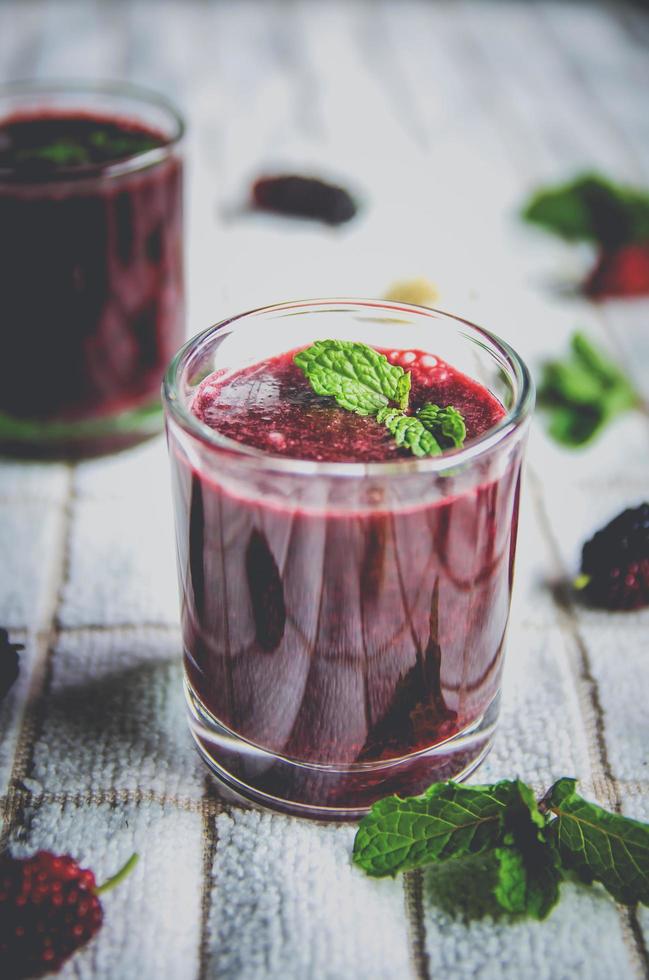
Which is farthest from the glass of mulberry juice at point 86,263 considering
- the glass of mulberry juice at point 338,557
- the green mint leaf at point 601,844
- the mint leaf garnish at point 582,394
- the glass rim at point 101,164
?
the green mint leaf at point 601,844

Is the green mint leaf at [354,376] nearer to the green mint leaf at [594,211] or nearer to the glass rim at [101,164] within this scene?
the glass rim at [101,164]

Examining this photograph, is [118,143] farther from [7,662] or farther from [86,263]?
[7,662]

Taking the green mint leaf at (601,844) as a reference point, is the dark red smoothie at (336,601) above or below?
above

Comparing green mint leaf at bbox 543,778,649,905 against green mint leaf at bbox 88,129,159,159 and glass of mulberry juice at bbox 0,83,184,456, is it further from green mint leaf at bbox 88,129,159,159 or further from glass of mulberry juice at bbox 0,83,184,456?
green mint leaf at bbox 88,129,159,159

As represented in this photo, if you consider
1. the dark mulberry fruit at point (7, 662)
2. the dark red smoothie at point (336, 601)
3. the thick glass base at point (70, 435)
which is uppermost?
the dark red smoothie at point (336, 601)

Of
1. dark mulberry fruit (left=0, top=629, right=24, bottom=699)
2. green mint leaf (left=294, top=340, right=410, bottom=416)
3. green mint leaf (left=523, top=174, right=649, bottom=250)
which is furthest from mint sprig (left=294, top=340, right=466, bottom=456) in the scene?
green mint leaf (left=523, top=174, right=649, bottom=250)

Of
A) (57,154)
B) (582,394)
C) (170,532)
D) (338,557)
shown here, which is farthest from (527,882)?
(57,154)

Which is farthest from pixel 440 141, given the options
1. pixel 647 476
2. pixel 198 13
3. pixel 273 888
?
pixel 273 888
